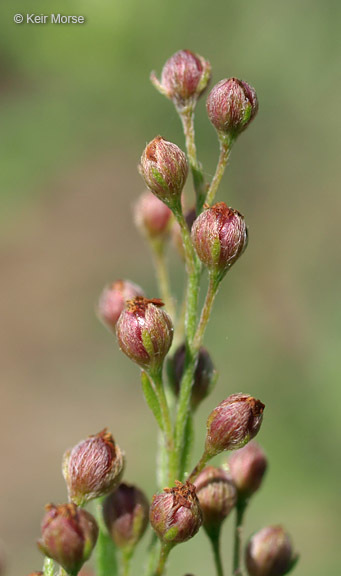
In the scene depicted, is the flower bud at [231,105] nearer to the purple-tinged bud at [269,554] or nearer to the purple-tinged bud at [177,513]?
the purple-tinged bud at [177,513]

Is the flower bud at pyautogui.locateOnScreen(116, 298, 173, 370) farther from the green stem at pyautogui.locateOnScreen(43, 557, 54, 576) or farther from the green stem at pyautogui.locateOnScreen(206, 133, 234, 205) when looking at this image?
the green stem at pyautogui.locateOnScreen(43, 557, 54, 576)

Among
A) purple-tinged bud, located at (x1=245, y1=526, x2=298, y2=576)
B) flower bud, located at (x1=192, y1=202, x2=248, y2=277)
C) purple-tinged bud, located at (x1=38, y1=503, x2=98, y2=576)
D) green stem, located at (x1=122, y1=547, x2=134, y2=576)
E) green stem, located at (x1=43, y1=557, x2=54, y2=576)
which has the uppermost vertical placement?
flower bud, located at (x1=192, y1=202, x2=248, y2=277)

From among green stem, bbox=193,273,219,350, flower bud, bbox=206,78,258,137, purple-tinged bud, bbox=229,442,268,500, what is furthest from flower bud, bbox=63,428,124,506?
flower bud, bbox=206,78,258,137

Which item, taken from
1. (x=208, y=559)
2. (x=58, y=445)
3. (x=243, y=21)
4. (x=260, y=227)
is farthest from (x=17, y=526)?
(x=243, y=21)


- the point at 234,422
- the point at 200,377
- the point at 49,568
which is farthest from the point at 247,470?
the point at 49,568

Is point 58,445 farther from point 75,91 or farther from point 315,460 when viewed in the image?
point 75,91

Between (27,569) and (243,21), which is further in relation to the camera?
(243,21)
